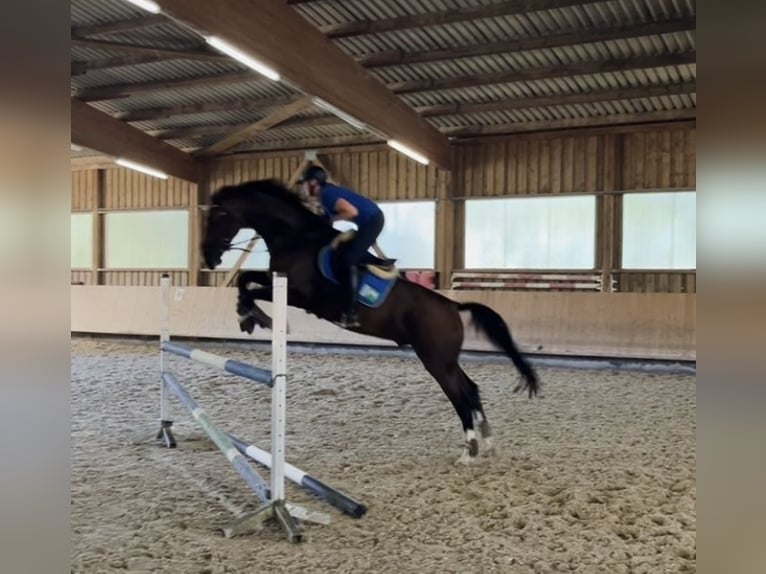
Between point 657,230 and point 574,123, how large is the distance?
70.5 inches

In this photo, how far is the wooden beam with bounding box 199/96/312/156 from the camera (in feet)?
25.2

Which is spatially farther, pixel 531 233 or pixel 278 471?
pixel 531 233

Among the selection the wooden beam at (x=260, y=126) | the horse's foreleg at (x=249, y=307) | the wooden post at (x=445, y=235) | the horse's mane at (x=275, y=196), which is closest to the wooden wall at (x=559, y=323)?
the wooden post at (x=445, y=235)

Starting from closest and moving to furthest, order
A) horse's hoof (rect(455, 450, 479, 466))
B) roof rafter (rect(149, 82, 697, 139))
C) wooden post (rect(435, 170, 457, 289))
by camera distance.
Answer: horse's hoof (rect(455, 450, 479, 466)), roof rafter (rect(149, 82, 697, 139)), wooden post (rect(435, 170, 457, 289))

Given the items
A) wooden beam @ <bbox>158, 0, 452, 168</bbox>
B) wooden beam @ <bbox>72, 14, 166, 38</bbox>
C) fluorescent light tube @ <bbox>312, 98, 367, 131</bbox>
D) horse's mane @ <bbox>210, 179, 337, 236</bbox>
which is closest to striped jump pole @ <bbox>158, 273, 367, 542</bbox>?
horse's mane @ <bbox>210, 179, 337, 236</bbox>

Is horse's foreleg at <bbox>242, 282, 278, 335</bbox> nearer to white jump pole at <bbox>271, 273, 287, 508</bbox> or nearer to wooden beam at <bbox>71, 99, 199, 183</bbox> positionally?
white jump pole at <bbox>271, 273, 287, 508</bbox>

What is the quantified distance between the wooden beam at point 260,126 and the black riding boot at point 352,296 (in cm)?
438

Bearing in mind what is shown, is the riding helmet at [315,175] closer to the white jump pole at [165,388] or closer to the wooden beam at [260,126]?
the white jump pole at [165,388]

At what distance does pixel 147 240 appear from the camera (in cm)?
1093

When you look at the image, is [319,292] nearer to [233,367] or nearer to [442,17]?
[233,367]

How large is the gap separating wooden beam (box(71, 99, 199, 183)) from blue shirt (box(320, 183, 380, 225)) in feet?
19.4

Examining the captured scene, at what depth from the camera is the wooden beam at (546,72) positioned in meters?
6.12

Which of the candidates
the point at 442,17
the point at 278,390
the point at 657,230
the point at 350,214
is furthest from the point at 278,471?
the point at 657,230

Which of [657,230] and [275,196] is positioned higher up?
[657,230]
